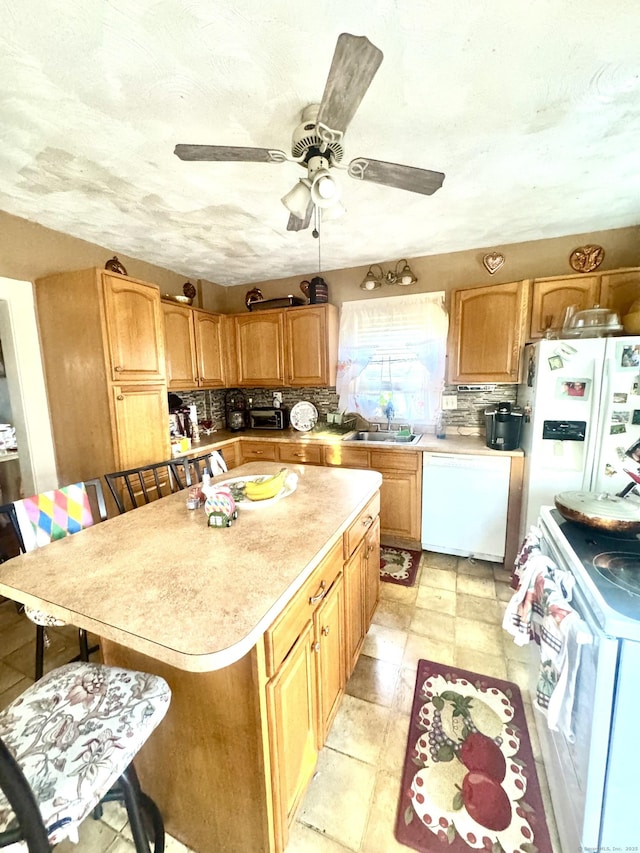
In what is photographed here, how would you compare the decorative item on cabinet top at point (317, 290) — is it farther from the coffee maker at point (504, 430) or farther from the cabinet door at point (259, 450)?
the coffee maker at point (504, 430)

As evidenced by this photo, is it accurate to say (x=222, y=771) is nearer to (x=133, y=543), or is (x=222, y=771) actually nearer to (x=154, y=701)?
(x=154, y=701)

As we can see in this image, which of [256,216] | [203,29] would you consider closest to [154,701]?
[203,29]

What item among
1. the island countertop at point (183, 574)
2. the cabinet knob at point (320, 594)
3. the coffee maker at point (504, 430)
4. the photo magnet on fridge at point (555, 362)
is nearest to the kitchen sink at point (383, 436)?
the coffee maker at point (504, 430)

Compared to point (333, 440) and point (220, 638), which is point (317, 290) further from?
point (220, 638)

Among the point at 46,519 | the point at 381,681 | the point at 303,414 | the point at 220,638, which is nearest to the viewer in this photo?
the point at 220,638

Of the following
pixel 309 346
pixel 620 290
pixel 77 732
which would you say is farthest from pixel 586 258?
pixel 77 732

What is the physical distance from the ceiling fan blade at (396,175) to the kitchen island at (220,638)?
4.25ft

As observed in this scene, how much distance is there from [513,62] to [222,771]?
2329 millimetres

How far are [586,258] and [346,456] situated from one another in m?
2.39

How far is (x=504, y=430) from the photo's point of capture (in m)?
2.43

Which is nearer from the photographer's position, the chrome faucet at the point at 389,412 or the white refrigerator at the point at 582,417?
the white refrigerator at the point at 582,417

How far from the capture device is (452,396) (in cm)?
303

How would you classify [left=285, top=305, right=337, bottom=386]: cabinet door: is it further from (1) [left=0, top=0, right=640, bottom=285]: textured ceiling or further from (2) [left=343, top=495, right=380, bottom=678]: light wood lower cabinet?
(2) [left=343, top=495, right=380, bottom=678]: light wood lower cabinet

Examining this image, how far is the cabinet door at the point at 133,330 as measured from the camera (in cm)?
210
